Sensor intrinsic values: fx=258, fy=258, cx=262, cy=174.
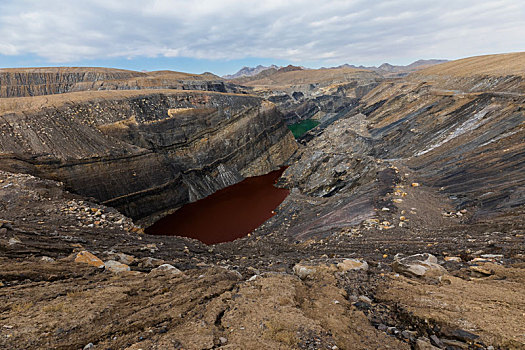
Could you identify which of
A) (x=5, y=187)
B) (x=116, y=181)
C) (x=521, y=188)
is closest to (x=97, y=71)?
(x=116, y=181)

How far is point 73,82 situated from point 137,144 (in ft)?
149

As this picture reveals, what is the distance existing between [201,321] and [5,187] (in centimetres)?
1454

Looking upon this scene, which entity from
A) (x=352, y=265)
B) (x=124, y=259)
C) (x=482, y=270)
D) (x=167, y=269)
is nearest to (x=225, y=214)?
(x=124, y=259)

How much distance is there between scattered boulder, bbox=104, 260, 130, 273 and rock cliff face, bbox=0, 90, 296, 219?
13.9 metres

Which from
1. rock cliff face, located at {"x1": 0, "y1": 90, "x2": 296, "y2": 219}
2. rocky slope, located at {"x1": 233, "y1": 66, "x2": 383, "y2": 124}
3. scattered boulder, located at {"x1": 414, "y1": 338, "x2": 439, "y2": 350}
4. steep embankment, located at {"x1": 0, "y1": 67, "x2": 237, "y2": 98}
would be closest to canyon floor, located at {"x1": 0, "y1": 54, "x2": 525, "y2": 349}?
scattered boulder, located at {"x1": 414, "y1": 338, "x2": 439, "y2": 350}

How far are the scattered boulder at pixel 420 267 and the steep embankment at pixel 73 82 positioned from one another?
4675 cm

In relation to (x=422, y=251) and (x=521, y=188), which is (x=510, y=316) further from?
(x=521, y=188)

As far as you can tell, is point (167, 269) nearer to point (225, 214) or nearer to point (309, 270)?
point (309, 270)

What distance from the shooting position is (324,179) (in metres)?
23.7

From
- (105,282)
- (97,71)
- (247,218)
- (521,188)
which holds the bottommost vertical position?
(247,218)

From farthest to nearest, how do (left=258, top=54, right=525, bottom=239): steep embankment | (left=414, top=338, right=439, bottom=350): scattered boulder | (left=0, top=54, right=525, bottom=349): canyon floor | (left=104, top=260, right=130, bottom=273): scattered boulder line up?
(left=258, top=54, right=525, bottom=239): steep embankment → (left=104, top=260, right=130, bottom=273): scattered boulder → (left=0, top=54, right=525, bottom=349): canyon floor → (left=414, top=338, right=439, bottom=350): scattered boulder

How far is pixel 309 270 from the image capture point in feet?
24.7

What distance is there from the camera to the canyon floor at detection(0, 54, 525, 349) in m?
4.21

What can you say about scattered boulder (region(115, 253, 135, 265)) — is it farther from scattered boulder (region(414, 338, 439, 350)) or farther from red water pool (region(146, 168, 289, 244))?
red water pool (region(146, 168, 289, 244))
